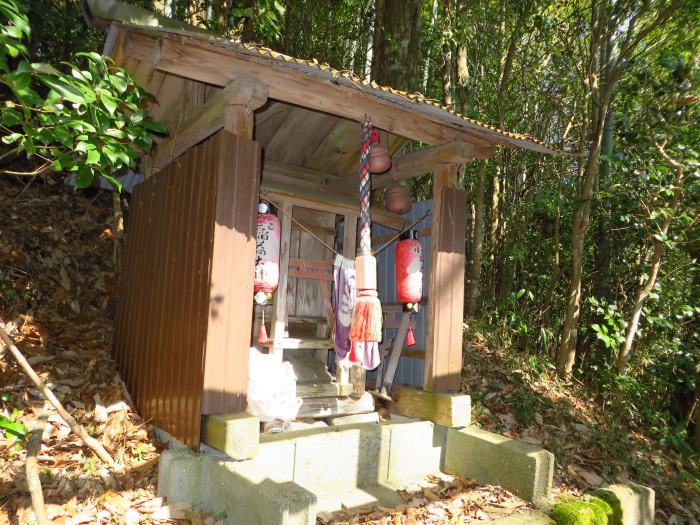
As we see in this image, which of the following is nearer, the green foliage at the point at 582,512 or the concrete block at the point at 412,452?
the green foliage at the point at 582,512

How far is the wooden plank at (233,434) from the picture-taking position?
382cm

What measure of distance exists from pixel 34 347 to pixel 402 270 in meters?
4.46

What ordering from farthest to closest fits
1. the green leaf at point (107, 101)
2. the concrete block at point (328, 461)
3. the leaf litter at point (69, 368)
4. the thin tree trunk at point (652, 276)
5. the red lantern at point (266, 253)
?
the thin tree trunk at point (652, 276), the red lantern at point (266, 253), the concrete block at point (328, 461), the leaf litter at point (69, 368), the green leaf at point (107, 101)

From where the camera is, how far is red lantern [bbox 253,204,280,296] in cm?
500

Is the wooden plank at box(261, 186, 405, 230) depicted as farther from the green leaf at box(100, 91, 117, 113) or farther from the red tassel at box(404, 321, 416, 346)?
the green leaf at box(100, 91, 117, 113)

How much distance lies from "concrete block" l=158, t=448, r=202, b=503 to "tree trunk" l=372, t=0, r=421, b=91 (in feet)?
19.8

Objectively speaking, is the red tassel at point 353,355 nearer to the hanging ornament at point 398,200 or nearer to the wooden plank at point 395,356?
the wooden plank at point 395,356

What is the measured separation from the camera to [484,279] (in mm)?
11820

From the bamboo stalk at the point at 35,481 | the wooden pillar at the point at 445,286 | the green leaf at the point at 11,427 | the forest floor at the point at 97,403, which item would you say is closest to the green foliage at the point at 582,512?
the forest floor at the point at 97,403

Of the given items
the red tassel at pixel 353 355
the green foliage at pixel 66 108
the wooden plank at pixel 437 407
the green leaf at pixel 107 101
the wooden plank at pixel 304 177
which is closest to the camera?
the green foliage at pixel 66 108

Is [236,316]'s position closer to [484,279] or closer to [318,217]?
[318,217]

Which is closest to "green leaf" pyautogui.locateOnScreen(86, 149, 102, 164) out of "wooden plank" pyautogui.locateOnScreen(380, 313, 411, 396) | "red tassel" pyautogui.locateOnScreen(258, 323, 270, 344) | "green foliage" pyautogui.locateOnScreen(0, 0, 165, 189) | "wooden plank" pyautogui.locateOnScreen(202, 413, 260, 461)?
"green foliage" pyautogui.locateOnScreen(0, 0, 165, 189)

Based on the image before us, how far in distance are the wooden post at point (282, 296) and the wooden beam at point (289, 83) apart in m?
1.38

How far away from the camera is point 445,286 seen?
5.56 m
